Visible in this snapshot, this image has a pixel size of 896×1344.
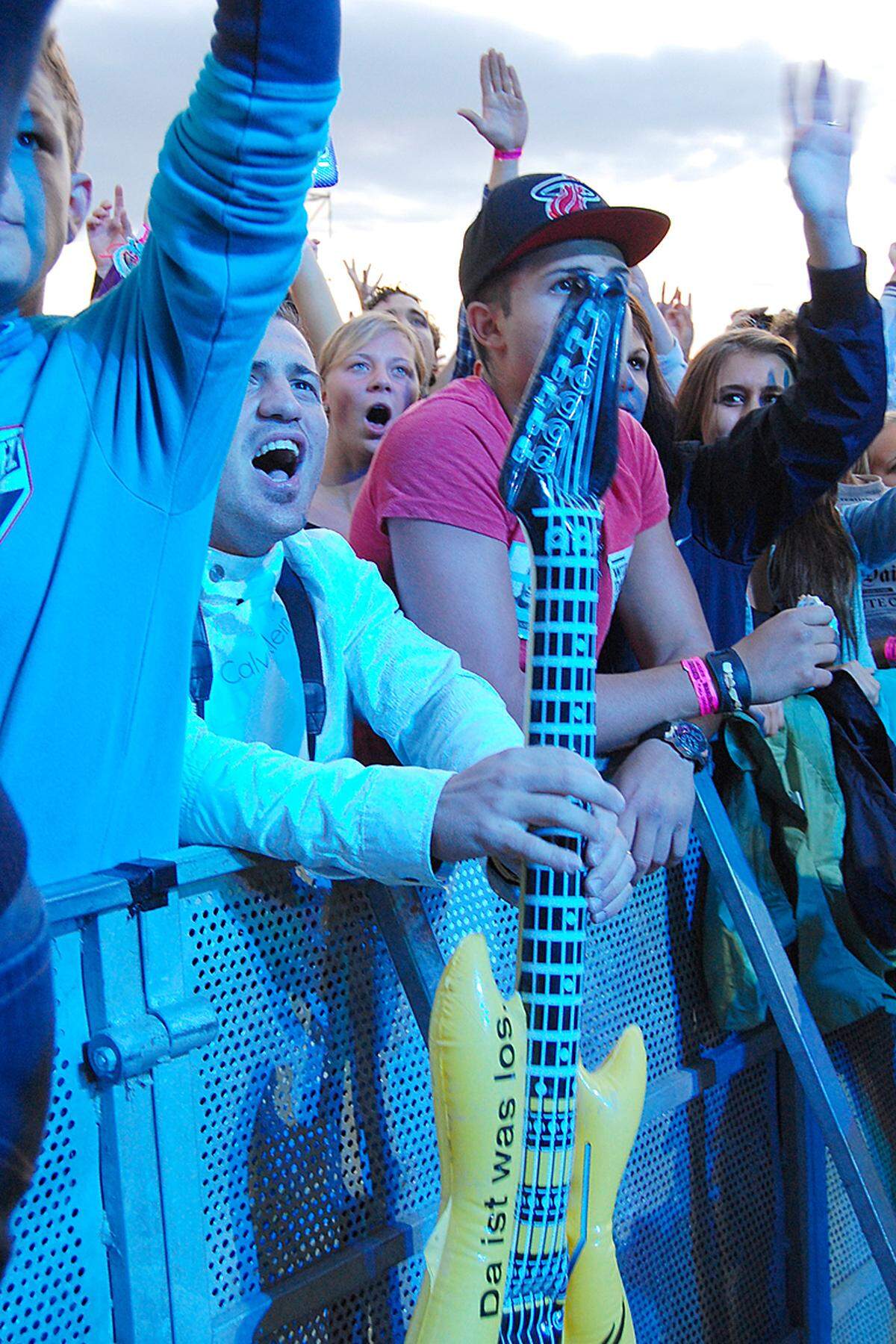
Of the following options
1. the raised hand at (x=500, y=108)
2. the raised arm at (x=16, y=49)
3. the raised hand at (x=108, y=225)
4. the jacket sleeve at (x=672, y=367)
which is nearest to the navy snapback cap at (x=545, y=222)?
the raised arm at (x=16, y=49)

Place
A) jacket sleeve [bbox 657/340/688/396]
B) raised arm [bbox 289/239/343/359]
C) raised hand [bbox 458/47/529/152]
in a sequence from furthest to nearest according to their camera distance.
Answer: jacket sleeve [bbox 657/340/688/396], raised arm [bbox 289/239/343/359], raised hand [bbox 458/47/529/152]

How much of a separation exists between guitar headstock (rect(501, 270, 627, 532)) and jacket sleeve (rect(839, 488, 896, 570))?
6.55 ft

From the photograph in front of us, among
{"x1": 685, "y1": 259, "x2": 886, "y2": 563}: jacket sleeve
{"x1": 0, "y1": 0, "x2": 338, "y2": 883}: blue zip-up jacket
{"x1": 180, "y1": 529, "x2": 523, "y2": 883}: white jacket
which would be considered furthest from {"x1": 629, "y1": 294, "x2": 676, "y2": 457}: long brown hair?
{"x1": 0, "y1": 0, "x2": 338, "y2": 883}: blue zip-up jacket

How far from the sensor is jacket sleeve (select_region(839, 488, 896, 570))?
3137 millimetres

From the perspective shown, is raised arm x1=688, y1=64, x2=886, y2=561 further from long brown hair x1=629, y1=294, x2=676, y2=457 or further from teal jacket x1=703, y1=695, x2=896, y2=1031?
teal jacket x1=703, y1=695, x2=896, y2=1031

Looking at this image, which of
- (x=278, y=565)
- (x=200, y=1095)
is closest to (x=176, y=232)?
(x=278, y=565)

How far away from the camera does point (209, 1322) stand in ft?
4.02

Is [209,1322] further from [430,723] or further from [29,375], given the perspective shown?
[29,375]

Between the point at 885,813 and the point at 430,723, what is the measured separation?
95 cm

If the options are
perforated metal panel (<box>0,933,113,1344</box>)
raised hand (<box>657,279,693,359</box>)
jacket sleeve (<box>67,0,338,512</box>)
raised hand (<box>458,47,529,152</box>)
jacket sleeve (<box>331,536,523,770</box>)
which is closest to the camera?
jacket sleeve (<box>67,0,338,512</box>)

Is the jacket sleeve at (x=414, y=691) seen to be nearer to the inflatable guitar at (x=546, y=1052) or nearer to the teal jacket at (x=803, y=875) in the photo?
the inflatable guitar at (x=546, y=1052)

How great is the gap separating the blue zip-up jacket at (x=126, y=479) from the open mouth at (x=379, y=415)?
225 centimetres

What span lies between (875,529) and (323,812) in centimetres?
227

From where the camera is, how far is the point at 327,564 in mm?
1701
